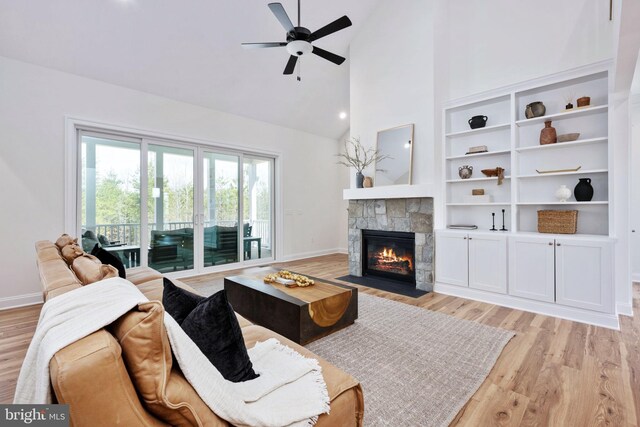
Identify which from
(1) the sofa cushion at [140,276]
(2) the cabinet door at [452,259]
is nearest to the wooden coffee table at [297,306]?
(1) the sofa cushion at [140,276]

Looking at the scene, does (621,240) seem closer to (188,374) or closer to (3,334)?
(188,374)

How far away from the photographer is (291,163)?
6.65 meters

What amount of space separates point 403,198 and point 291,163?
3.02 m

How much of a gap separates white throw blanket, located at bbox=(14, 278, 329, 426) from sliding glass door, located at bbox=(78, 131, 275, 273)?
3.77m

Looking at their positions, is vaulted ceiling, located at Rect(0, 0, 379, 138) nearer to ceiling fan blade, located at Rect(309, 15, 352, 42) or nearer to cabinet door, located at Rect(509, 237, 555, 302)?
ceiling fan blade, located at Rect(309, 15, 352, 42)

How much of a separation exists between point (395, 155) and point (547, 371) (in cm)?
323

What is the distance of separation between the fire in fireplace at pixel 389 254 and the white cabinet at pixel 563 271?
1.38 meters

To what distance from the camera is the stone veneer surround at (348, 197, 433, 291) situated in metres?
4.23

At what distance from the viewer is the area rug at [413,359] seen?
1.80 metres

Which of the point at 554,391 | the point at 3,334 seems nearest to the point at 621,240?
the point at 554,391

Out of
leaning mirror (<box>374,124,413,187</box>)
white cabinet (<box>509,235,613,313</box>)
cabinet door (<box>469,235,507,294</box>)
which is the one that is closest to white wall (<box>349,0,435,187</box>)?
leaning mirror (<box>374,124,413,187</box>)

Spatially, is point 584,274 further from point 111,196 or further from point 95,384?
point 111,196

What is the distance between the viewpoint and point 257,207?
6.21 meters

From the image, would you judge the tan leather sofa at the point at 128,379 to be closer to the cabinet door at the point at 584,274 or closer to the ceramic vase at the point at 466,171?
the cabinet door at the point at 584,274
